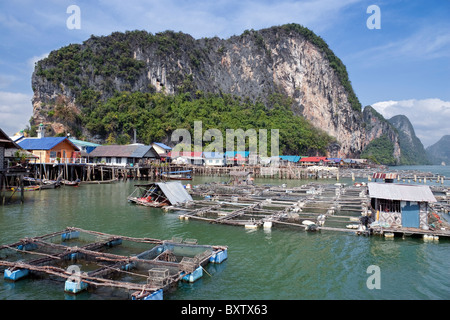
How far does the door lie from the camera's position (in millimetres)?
18703

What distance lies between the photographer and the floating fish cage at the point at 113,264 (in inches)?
433

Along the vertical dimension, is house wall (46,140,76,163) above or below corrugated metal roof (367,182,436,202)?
above

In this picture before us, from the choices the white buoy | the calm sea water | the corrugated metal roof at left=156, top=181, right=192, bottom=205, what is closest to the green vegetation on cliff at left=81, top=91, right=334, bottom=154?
the corrugated metal roof at left=156, top=181, right=192, bottom=205

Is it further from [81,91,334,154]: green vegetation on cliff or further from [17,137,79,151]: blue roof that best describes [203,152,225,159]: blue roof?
[17,137,79,151]: blue roof

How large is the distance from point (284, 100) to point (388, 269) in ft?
429

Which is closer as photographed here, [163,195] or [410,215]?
[410,215]

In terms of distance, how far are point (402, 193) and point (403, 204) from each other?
2.23ft

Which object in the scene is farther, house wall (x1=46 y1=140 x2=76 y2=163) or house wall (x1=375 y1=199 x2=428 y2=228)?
house wall (x1=46 y1=140 x2=76 y2=163)

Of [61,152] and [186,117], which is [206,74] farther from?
[61,152]

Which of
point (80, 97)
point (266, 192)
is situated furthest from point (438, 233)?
point (80, 97)

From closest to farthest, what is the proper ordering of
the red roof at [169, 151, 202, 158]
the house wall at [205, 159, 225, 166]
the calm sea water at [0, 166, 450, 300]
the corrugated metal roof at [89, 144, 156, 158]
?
the calm sea water at [0, 166, 450, 300] < the corrugated metal roof at [89, 144, 156, 158] < the red roof at [169, 151, 202, 158] < the house wall at [205, 159, 225, 166]

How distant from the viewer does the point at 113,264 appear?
1322cm

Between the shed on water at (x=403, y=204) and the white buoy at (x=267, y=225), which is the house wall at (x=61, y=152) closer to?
the white buoy at (x=267, y=225)

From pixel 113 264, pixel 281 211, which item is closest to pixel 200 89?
pixel 281 211
